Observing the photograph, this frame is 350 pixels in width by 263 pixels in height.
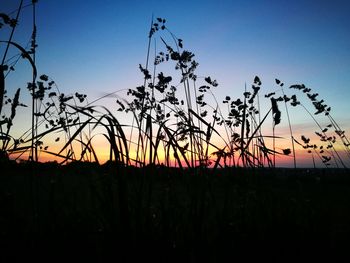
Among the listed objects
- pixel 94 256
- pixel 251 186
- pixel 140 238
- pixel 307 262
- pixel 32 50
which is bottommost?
pixel 307 262

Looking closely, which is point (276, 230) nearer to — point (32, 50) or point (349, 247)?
point (349, 247)

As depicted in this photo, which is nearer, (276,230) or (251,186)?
(276,230)

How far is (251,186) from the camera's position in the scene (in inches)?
115

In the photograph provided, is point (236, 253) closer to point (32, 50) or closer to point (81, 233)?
point (81, 233)

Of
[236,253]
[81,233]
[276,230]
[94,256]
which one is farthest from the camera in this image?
[276,230]

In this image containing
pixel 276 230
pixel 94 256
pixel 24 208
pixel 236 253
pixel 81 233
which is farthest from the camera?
pixel 24 208

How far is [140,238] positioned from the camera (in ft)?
5.06

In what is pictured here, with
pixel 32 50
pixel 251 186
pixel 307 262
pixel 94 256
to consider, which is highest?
pixel 32 50

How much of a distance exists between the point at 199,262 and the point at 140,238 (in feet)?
1.05

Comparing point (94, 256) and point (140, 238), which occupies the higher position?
point (140, 238)

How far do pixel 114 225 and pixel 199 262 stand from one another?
1.51 feet

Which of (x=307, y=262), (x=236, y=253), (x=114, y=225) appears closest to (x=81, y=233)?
(x=114, y=225)

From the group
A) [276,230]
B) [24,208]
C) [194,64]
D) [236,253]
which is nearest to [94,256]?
[236,253]

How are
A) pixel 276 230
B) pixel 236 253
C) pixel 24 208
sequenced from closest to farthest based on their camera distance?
pixel 236 253 < pixel 276 230 < pixel 24 208
